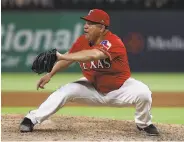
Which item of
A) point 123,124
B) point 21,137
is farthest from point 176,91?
point 21,137

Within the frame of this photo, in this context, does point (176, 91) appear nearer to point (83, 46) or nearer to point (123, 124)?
point (123, 124)

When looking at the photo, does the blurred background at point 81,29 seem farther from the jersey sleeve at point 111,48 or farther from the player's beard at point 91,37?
the jersey sleeve at point 111,48

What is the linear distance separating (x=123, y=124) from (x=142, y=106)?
0.92 m

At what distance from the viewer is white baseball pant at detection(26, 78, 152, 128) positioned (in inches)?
258

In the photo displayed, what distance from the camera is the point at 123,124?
7.46 meters

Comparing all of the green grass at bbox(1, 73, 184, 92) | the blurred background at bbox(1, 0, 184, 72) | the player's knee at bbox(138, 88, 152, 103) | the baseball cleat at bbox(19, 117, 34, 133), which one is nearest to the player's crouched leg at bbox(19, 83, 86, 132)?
the baseball cleat at bbox(19, 117, 34, 133)

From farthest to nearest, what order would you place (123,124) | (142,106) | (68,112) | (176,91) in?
1. (176,91)
2. (68,112)
3. (123,124)
4. (142,106)

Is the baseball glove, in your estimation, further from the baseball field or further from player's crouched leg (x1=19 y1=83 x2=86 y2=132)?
the baseball field

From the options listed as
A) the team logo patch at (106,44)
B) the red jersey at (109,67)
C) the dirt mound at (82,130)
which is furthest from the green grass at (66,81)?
the team logo patch at (106,44)

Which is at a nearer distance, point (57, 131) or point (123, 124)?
point (57, 131)

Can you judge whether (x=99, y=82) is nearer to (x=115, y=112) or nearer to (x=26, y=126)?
(x=26, y=126)

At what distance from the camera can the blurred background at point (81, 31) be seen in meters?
15.6

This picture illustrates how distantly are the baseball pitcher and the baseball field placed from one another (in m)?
0.26

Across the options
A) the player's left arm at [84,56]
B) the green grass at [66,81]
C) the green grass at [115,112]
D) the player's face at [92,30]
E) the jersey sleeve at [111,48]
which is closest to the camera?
the player's left arm at [84,56]
